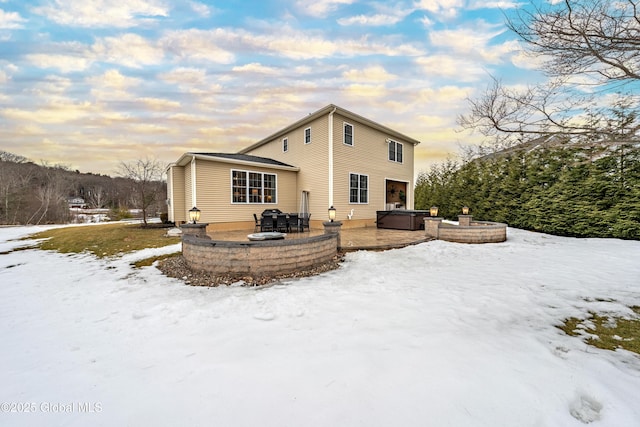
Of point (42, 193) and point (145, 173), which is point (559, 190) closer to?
point (145, 173)

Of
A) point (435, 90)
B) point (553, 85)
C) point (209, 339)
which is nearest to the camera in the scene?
point (209, 339)

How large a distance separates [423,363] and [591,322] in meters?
2.54

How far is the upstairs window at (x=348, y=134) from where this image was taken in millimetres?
11406

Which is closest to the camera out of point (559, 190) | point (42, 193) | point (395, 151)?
point (559, 190)

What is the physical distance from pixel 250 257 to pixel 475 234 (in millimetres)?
7587

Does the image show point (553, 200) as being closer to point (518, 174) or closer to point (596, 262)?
point (518, 174)

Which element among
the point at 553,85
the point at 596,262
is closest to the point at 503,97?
the point at 553,85

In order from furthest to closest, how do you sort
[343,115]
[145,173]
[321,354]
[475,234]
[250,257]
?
[145,173] < [343,115] < [475,234] < [250,257] < [321,354]

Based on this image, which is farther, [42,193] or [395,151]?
[42,193]

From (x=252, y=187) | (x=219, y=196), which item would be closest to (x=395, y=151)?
(x=252, y=187)

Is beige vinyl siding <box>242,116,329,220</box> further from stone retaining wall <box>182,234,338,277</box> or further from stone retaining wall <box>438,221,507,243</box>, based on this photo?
stone retaining wall <box>182,234,338,277</box>

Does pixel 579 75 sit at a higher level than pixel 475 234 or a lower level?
higher

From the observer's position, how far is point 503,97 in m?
6.38

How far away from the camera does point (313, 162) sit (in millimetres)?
11672
